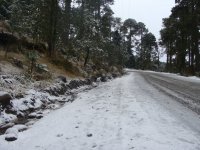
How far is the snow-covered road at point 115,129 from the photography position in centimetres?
729

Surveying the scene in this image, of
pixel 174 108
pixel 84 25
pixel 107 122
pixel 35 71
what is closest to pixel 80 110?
pixel 107 122

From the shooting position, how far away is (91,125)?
9.02 metres

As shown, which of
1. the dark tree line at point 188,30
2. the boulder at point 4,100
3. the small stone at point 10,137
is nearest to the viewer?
the small stone at point 10,137

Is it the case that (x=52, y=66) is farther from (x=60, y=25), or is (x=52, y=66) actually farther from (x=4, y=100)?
(x=4, y=100)

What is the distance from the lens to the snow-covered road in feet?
23.9

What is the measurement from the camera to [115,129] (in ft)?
27.5

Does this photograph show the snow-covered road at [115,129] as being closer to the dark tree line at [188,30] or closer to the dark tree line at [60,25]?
the dark tree line at [60,25]

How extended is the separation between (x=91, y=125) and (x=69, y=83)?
1105cm

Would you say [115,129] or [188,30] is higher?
[188,30]

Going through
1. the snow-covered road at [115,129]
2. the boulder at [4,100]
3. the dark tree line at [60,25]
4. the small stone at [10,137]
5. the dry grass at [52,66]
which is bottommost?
the small stone at [10,137]

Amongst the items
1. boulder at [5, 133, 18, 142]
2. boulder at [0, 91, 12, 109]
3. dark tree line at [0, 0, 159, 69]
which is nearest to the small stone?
boulder at [5, 133, 18, 142]

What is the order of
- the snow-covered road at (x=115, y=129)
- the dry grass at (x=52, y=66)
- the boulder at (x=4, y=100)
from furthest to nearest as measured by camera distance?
the dry grass at (x=52, y=66)
the boulder at (x=4, y=100)
the snow-covered road at (x=115, y=129)

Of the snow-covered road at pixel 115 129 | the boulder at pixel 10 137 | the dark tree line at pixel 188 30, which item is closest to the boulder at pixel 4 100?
the snow-covered road at pixel 115 129

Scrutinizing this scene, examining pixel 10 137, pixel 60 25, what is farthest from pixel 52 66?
pixel 10 137
